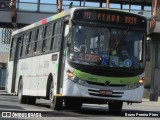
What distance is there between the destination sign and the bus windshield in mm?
266

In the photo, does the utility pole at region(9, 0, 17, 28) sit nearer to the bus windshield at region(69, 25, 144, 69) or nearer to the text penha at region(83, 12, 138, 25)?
the text penha at region(83, 12, 138, 25)

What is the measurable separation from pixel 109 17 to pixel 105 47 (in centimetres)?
103

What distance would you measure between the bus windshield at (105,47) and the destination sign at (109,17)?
10.5 inches

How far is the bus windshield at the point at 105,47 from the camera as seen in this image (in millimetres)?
16031

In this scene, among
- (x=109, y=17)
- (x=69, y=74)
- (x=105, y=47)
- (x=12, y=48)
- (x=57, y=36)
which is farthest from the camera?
(x=12, y=48)

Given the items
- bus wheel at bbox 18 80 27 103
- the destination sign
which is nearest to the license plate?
the destination sign

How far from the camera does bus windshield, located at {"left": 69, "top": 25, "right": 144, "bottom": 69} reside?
52.6 ft

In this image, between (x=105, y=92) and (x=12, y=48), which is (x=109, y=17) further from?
(x=12, y=48)

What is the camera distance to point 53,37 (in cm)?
1811

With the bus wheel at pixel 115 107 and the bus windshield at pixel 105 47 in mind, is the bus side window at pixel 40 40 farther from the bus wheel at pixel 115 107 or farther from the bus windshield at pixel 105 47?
the bus windshield at pixel 105 47

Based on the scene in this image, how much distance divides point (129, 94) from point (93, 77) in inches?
50.2

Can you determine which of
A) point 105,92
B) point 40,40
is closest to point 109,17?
point 105,92

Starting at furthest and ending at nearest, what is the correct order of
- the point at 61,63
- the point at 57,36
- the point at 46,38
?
the point at 46,38, the point at 57,36, the point at 61,63

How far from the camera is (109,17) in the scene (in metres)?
16.6
